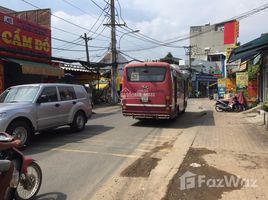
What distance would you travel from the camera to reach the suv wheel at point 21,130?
9.84m

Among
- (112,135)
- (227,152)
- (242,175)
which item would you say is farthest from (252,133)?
(242,175)

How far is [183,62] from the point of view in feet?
279

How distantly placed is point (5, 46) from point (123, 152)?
14018 millimetres

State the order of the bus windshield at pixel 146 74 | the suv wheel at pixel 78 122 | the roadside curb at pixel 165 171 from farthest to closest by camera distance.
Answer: the bus windshield at pixel 146 74, the suv wheel at pixel 78 122, the roadside curb at pixel 165 171

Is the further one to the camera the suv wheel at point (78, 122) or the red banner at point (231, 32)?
the red banner at point (231, 32)

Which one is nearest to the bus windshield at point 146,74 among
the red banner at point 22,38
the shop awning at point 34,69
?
the shop awning at point 34,69

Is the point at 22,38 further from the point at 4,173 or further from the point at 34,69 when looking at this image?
the point at 4,173

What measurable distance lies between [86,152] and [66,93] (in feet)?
12.7

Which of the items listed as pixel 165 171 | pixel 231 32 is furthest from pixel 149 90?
pixel 231 32

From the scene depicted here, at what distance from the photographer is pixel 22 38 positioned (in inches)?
890

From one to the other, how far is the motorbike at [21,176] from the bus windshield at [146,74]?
34.2ft

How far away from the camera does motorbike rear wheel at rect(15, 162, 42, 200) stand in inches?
218

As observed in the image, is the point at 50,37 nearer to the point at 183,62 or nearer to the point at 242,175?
the point at 242,175

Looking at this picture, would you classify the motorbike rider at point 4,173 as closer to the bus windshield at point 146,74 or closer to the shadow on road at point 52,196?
the shadow on road at point 52,196
